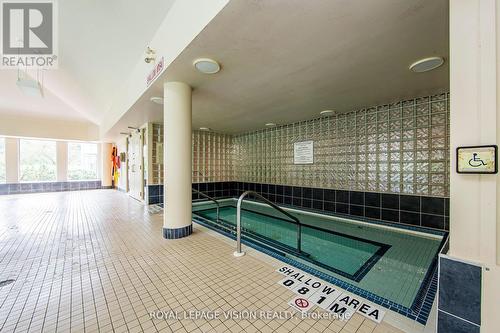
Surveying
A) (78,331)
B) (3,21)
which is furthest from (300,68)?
(3,21)

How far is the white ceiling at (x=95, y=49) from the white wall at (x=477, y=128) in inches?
93.6

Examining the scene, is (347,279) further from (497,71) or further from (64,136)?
(64,136)

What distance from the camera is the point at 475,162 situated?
854 mm

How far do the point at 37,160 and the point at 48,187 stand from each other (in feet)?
3.28

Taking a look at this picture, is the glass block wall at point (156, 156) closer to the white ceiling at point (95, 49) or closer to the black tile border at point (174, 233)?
the white ceiling at point (95, 49)

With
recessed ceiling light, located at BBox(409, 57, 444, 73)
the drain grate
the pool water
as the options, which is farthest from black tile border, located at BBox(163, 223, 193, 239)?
recessed ceiling light, located at BBox(409, 57, 444, 73)

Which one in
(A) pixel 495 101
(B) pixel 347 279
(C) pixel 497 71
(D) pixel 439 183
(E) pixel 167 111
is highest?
(E) pixel 167 111

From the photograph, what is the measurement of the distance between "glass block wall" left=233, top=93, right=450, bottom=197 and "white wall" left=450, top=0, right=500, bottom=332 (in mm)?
2774

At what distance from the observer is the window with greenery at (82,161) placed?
760 centimetres

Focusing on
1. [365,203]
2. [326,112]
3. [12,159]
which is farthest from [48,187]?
[365,203]

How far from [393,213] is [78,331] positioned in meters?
4.14

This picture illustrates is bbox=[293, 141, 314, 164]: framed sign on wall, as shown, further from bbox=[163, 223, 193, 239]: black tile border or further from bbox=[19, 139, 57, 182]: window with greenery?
bbox=[19, 139, 57, 182]: window with greenery

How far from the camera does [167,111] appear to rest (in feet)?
8.32

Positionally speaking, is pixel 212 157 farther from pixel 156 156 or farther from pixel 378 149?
pixel 378 149
